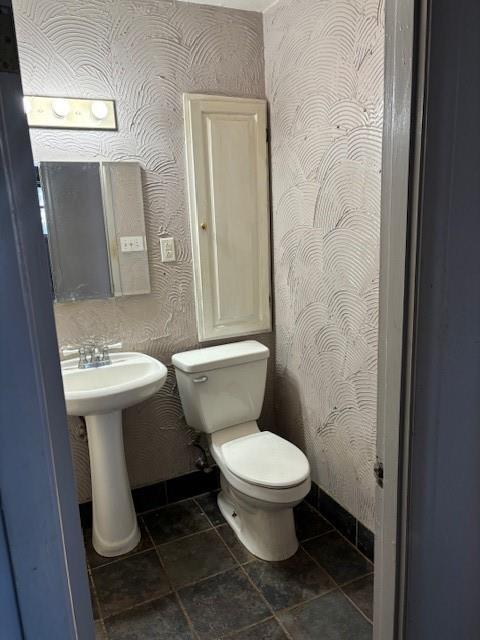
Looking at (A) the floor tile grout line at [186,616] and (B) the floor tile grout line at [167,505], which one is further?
(B) the floor tile grout line at [167,505]

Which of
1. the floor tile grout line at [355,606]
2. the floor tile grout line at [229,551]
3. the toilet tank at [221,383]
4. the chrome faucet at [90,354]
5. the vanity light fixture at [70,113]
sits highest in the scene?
Answer: the vanity light fixture at [70,113]

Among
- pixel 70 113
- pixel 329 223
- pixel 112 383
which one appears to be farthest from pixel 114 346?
pixel 329 223

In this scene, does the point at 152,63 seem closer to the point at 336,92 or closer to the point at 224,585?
the point at 336,92

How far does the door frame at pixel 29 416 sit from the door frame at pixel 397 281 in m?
0.55

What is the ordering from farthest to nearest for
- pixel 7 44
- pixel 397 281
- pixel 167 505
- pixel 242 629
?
pixel 167 505 < pixel 242 629 < pixel 397 281 < pixel 7 44

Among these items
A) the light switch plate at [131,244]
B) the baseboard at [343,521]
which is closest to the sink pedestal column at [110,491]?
the light switch plate at [131,244]

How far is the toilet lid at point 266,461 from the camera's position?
5.92 ft

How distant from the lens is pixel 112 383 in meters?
1.99

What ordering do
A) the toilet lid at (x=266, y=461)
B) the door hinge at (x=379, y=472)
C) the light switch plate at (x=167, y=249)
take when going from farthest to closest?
the light switch plate at (x=167, y=249) < the toilet lid at (x=266, y=461) < the door hinge at (x=379, y=472)

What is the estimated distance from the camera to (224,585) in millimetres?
1816

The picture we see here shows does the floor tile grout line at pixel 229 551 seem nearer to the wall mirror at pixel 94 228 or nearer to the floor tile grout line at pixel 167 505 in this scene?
the floor tile grout line at pixel 167 505

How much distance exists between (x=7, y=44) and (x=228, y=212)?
66.4 inches

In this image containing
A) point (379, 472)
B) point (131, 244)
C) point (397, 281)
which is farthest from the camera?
point (131, 244)

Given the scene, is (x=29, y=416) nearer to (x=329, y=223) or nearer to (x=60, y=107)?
(x=329, y=223)
